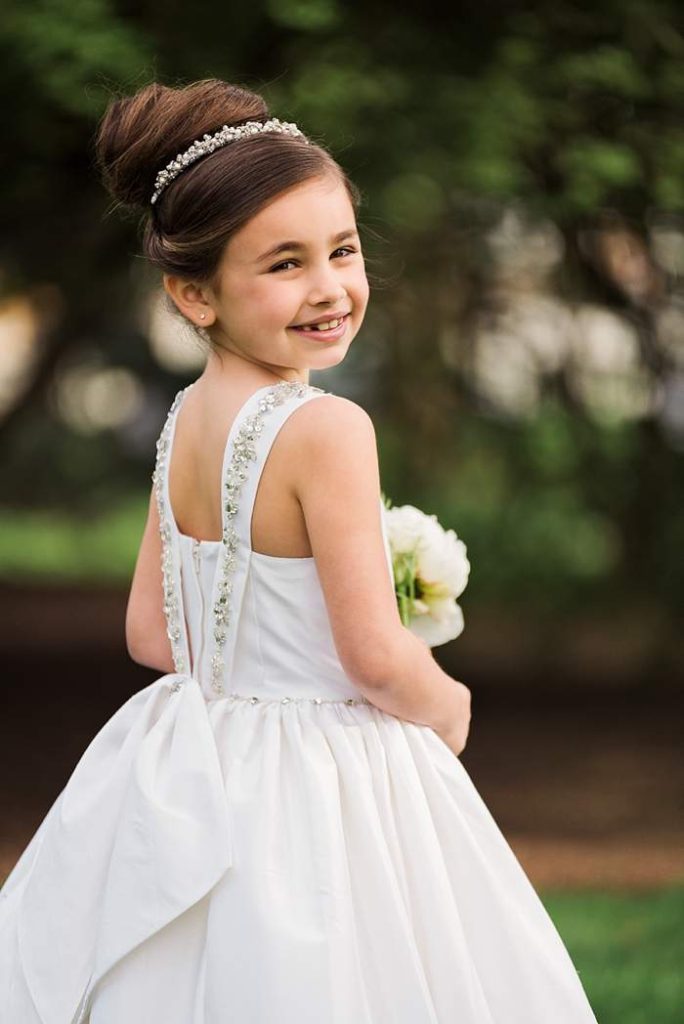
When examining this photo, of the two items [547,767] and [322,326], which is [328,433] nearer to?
[322,326]

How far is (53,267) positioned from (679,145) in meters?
4.49

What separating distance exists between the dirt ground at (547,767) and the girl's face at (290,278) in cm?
426

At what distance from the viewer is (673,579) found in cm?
905

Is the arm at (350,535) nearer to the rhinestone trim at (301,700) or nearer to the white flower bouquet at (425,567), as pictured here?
the rhinestone trim at (301,700)

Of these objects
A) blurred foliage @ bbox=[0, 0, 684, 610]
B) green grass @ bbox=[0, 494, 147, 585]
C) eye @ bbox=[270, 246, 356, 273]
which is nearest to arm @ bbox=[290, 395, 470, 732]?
eye @ bbox=[270, 246, 356, 273]

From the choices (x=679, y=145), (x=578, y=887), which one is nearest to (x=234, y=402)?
(x=578, y=887)

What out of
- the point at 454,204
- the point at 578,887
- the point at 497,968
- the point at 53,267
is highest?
the point at 454,204

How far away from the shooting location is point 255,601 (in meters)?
2.41

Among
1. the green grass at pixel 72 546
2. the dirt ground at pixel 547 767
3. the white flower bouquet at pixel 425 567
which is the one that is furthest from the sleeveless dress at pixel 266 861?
the green grass at pixel 72 546

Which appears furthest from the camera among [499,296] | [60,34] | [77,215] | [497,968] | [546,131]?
[499,296]

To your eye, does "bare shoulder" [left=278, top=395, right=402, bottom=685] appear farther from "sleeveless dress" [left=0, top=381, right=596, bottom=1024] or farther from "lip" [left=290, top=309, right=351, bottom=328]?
"lip" [left=290, top=309, right=351, bottom=328]

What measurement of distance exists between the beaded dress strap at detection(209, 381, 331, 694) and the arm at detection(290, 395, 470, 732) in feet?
0.17

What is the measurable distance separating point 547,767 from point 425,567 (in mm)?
5861

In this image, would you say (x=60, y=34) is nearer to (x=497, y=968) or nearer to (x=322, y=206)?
(x=322, y=206)
